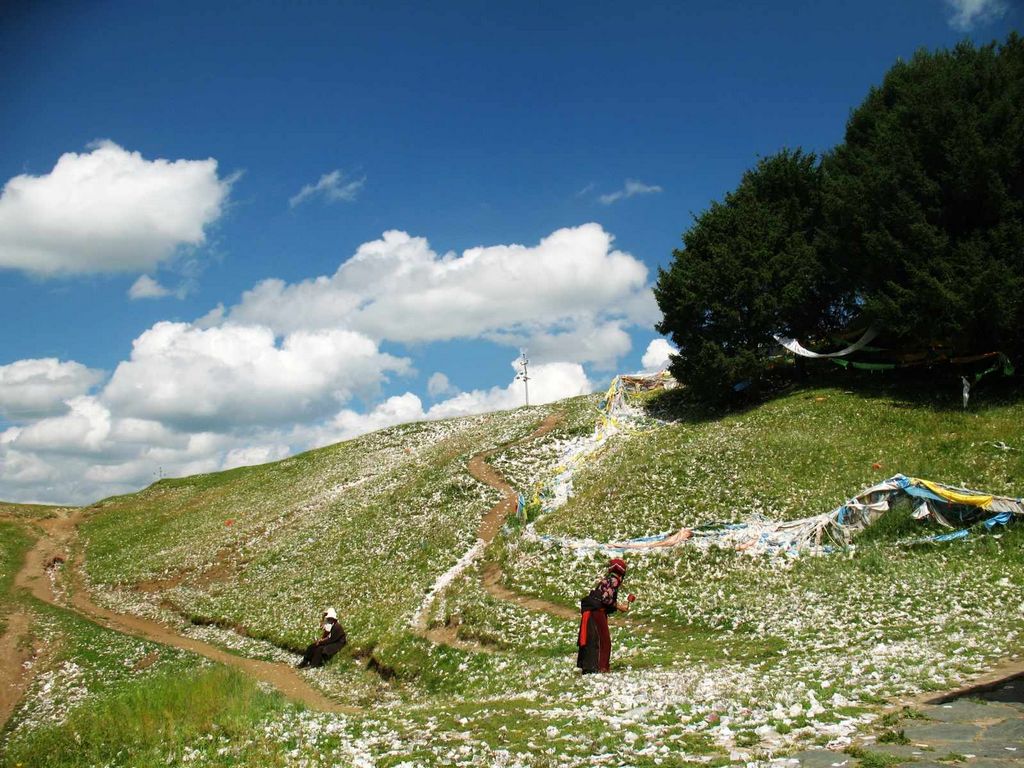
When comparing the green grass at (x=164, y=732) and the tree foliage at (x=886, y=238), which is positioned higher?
the tree foliage at (x=886, y=238)

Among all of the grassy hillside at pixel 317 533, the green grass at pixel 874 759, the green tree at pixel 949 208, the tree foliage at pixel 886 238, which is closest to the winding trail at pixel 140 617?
the grassy hillside at pixel 317 533

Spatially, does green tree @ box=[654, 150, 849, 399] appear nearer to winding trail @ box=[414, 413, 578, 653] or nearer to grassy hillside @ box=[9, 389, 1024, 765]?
grassy hillside @ box=[9, 389, 1024, 765]

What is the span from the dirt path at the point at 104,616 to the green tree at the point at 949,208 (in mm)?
39888

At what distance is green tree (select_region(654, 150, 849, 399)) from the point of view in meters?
55.9

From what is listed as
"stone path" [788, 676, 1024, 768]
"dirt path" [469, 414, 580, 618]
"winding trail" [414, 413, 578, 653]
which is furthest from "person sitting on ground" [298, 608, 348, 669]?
"stone path" [788, 676, 1024, 768]

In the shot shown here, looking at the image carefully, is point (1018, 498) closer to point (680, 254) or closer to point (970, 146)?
point (970, 146)

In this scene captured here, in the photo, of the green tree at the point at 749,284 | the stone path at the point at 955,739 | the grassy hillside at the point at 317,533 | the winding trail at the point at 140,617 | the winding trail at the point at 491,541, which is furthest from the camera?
the green tree at the point at 749,284

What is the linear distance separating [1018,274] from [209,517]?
2775 inches

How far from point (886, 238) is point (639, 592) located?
30.7 meters

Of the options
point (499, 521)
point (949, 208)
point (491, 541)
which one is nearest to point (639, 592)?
point (491, 541)

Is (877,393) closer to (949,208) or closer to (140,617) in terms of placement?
(949,208)

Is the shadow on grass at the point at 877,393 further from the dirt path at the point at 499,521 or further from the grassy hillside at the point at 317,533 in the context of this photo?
the dirt path at the point at 499,521

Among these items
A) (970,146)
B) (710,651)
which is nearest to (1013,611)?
(710,651)

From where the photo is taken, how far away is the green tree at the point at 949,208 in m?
42.0
